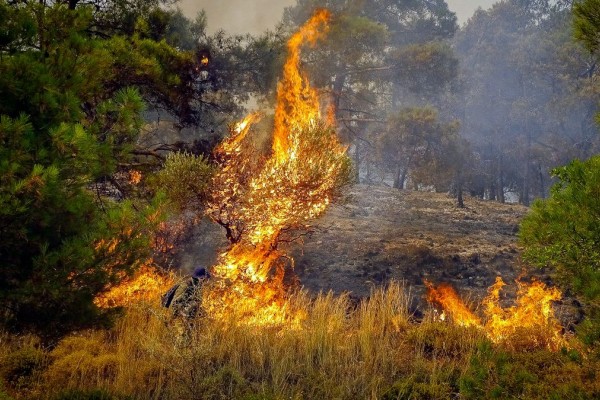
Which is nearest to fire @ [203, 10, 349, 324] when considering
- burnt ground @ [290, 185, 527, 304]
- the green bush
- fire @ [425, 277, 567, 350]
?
burnt ground @ [290, 185, 527, 304]

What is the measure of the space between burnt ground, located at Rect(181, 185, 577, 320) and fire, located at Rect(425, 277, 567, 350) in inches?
25.2

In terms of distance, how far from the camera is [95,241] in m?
4.24

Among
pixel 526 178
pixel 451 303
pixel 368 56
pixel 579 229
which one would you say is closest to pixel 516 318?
pixel 451 303

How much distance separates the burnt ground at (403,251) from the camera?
46.0ft

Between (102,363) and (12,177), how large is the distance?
144 inches

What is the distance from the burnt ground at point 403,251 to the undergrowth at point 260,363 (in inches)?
217

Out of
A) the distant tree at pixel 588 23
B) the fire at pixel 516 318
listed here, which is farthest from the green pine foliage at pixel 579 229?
the fire at pixel 516 318

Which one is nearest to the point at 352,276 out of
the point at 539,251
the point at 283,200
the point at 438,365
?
the point at 283,200

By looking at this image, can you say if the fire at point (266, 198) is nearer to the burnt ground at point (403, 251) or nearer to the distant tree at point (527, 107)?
the burnt ground at point (403, 251)

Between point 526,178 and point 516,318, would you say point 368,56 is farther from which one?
point 526,178

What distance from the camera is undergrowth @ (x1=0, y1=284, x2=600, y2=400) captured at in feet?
17.9

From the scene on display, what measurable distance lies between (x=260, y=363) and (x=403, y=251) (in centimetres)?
1095

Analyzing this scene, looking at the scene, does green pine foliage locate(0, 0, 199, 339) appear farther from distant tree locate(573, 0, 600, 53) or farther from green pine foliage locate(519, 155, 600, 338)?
distant tree locate(573, 0, 600, 53)

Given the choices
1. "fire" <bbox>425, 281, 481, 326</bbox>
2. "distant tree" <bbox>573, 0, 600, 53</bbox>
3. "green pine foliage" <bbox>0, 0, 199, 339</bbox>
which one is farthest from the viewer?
"fire" <bbox>425, 281, 481, 326</bbox>
